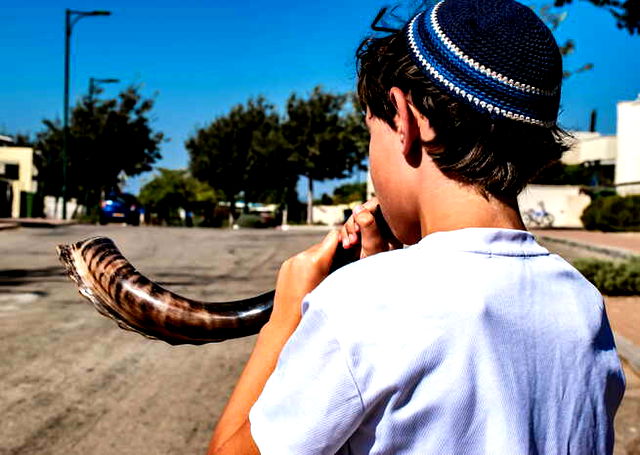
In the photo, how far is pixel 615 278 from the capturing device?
9.55m

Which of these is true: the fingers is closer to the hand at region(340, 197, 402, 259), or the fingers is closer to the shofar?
the hand at region(340, 197, 402, 259)

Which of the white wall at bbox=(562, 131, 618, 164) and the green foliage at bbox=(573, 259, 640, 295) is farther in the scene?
the white wall at bbox=(562, 131, 618, 164)

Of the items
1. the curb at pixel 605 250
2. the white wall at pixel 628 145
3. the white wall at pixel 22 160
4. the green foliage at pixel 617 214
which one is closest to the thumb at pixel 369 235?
the curb at pixel 605 250

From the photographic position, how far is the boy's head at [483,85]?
107cm

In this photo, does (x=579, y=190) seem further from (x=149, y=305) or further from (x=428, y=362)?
(x=428, y=362)

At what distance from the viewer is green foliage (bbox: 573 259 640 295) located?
9406 mm

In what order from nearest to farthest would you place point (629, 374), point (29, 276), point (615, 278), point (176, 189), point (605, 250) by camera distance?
point (629, 374)
point (615, 278)
point (29, 276)
point (605, 250)
point (176, 189)

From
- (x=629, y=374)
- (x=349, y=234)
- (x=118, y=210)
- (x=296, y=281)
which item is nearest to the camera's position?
(x=296, y=281)

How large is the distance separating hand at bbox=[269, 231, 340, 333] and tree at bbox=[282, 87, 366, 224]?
4439 centimetres

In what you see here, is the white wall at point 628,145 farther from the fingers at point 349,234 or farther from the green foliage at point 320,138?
the fingers at point 349,234

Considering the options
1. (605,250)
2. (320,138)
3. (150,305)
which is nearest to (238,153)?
(320,138)

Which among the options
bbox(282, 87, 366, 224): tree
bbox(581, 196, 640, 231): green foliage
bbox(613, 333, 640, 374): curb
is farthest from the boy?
bbox(282, 87, 366, 224): tree

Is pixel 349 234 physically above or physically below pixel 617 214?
below

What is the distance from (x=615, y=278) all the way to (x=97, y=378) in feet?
23.3
